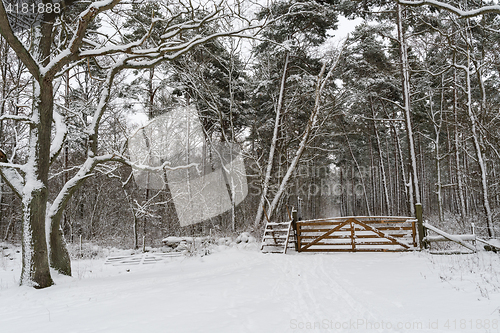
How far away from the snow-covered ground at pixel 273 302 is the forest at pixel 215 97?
1983mm

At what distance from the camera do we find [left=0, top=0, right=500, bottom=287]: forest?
6949 millimetres

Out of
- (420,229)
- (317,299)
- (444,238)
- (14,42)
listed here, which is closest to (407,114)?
(420,229)

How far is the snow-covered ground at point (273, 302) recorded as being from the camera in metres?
3.36

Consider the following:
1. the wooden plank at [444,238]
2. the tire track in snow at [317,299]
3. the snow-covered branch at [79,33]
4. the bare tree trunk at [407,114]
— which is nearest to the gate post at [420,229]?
the wooden plank at [444,238]

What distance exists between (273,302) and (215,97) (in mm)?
13005

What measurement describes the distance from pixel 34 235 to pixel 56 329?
3222 millimetres

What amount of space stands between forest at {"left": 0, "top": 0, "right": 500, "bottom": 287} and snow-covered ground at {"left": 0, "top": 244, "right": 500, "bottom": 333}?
1983 millimetres

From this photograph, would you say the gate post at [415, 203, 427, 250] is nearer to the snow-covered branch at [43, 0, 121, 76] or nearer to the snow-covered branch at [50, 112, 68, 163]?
the snow-covered branch at [43, 0, 121, 76]

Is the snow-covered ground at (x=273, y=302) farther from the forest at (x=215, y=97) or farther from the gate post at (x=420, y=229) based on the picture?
the gate post at (x=420, y=229)

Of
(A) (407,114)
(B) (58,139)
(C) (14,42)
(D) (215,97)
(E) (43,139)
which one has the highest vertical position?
(D) (215,97)

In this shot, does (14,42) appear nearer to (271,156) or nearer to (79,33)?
(79,33)

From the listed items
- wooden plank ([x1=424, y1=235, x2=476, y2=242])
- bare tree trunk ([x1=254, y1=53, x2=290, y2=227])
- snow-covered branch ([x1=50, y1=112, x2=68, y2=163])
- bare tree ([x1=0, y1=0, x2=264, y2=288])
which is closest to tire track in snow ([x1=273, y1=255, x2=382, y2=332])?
wooden plank ([x1=424, y1=235, x2=476, y2=242])

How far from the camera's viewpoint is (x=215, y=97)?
621 inches

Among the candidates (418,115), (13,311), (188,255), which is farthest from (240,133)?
(13,311)
